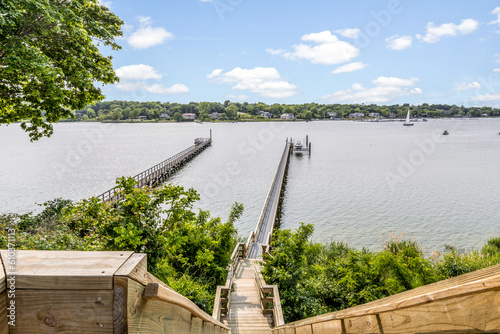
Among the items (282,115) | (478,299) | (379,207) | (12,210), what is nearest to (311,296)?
(478,299)

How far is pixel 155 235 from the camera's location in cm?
467

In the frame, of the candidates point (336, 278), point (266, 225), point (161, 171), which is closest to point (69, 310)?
point (336, 278)

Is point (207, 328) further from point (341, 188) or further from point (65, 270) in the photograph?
point (341, 188)

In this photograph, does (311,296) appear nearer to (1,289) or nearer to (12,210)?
(1,289)

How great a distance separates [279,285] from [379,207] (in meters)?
17.4

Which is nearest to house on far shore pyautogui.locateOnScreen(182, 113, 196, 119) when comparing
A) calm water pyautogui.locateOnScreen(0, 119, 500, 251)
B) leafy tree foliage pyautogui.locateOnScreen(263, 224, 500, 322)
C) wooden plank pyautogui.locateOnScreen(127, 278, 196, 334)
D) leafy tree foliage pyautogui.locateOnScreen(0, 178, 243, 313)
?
calm water pyautogui.locateOnScreen(0, 119, 500, 251)

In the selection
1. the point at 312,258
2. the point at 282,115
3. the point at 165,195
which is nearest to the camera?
the point at 165,195

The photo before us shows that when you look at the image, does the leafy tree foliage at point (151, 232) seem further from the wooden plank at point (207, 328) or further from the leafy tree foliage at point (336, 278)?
the wooden plank at point (207, 328)

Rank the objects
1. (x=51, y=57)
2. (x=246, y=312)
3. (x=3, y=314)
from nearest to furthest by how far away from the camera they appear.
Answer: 1. (x=3, y=314)
2. (x=246, y=312)
3. (x=51, y=57)

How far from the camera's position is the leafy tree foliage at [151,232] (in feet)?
15.1

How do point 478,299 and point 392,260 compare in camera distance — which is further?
point 392,260

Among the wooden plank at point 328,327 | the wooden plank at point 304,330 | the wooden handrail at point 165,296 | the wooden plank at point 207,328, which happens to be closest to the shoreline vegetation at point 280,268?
the wooden plank at point 207,328

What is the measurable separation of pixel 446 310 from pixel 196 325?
51.5 inches

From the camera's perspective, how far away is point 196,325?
1678 millimetres
